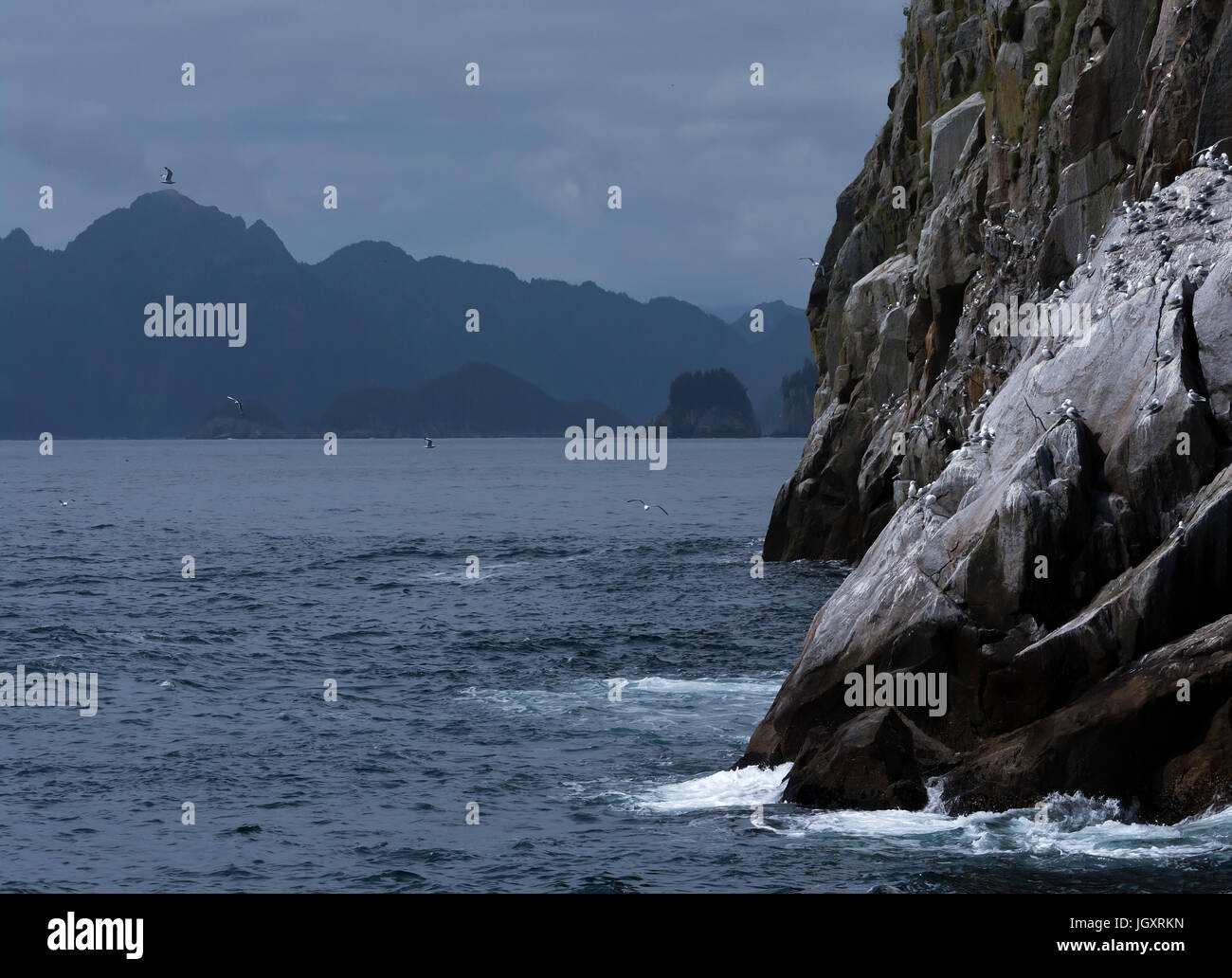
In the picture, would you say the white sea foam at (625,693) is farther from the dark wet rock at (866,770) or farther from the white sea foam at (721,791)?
the dark wet rock at (866,770)

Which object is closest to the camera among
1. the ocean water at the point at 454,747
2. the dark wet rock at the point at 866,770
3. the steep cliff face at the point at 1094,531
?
the ocean water at the point at 454,747

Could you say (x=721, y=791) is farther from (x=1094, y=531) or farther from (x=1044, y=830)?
(x=1094, y=531)

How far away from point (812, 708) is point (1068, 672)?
474cm

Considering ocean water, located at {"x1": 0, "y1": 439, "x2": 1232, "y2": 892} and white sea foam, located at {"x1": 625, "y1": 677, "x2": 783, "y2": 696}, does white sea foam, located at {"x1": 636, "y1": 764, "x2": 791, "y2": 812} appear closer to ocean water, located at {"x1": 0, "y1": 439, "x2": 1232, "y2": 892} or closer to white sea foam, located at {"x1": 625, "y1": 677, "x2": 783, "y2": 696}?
ocean water, located at {"x1": 0, "y1": 439, "x2": 1232, "y2": 892}

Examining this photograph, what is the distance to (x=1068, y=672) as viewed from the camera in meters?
21.7

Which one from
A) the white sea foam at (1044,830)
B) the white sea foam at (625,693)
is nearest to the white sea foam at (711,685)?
the white sea foam at (625,693)

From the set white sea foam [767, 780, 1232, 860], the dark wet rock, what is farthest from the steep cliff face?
white sea foam [767, 780, 1232, 860]

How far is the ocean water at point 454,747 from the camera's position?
2062cm

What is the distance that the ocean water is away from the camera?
2062 cm

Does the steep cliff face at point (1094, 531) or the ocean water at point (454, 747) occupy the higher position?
the steep cliff face at point (1094, 531)
